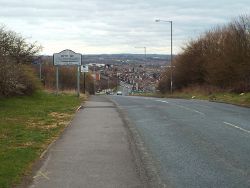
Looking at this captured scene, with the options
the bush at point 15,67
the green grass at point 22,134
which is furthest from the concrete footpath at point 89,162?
the bush at point 15,67

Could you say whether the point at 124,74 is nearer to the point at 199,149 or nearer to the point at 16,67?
the point at 16,67

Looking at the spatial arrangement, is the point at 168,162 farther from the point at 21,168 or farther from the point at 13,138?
the point at 13,138

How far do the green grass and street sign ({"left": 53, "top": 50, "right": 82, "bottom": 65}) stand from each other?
14801 millimetres

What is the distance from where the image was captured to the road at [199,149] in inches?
346

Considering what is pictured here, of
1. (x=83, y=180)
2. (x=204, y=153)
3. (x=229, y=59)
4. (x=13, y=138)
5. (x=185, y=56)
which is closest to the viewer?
(x=83, y=180)

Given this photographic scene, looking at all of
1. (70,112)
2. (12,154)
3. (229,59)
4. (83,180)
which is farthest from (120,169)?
(229,59)

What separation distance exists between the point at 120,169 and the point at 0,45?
16.8 m

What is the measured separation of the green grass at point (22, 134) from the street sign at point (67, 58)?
48.6 feet

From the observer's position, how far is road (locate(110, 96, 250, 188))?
346 inches

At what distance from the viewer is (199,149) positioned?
12.3 metres

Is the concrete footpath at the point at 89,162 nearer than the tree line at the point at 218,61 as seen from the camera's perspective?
Yes

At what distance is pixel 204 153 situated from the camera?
1170cm

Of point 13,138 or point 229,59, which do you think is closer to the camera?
point 13,138

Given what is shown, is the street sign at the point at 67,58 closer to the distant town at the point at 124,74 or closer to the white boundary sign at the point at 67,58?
the white boundary sign at the point at 67,58
